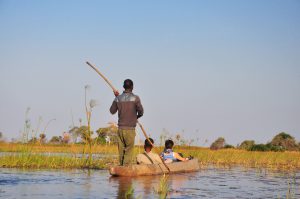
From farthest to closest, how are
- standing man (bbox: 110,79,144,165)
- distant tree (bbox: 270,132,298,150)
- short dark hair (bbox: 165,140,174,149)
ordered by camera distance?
distant tree (bbox: 270,132,298,150)
short dark hair (bbox: 165,140,174,149)
standing man (bbox: 110,79,144,165)

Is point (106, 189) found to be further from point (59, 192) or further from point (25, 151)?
point (25, 151)

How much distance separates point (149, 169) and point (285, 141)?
152 ft

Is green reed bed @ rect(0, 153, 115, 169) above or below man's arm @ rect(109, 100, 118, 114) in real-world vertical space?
below

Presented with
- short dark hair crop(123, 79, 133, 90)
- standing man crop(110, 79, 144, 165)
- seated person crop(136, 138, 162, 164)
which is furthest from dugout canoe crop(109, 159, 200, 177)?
short dark hair crop(123, 79, 133, 90)

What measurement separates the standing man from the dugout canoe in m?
0.30

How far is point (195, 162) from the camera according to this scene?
1411 centimetres

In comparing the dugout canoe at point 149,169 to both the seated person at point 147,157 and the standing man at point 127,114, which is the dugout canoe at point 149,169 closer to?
the seated person at point 147,157

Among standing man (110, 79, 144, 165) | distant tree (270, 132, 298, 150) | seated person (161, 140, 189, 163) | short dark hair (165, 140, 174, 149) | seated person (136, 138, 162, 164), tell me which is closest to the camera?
standing man (110, 79, 144, 165)

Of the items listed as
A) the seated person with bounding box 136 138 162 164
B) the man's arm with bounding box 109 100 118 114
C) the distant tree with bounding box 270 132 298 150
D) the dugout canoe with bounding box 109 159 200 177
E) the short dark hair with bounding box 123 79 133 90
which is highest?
the distant tree with bounding box 270 132 298 150

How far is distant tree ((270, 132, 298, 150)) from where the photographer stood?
53125mm

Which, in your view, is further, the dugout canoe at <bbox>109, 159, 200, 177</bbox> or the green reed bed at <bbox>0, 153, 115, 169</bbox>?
the green reed bed at <bbox>0, 153, 115, 169</bbox>

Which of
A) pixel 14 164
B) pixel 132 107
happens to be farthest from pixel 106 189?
pixel 14 164

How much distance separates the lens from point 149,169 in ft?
37.0

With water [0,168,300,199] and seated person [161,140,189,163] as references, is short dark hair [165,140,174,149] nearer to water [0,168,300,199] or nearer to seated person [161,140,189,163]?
seated person [161,140,189,163]
